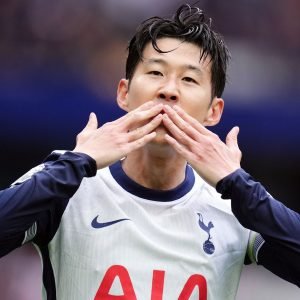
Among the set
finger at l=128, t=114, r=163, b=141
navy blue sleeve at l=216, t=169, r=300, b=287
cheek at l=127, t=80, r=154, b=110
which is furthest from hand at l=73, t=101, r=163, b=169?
navy blue sleeve at l=216, t=169, r=300, b=287

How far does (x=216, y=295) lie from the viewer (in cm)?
280

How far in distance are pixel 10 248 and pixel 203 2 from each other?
412 centimetres

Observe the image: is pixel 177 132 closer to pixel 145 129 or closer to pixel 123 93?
pixel 145 129

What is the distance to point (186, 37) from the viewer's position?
3.08m

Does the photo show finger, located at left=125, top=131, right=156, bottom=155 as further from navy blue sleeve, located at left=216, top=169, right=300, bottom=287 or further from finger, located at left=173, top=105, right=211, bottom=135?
navy blue sleeve, located at left=216, top=169, right=300, bottom=287

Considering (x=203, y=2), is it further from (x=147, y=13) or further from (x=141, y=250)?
(x=141, y=250)

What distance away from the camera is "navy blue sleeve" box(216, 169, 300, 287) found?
8.70 feet

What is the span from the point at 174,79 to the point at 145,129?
286 millimetres

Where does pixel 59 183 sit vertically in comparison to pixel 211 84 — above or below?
below

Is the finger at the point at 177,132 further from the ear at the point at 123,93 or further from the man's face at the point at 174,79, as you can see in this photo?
the ear at the point at 123,93

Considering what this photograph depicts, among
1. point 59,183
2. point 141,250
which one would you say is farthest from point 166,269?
point 59,183

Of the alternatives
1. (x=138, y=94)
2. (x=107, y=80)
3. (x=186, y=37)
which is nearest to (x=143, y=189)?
(x=138, y=94)

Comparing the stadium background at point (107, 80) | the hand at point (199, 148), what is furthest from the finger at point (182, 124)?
the stadium background at point (107, 80)

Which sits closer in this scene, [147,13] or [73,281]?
[73,281]
